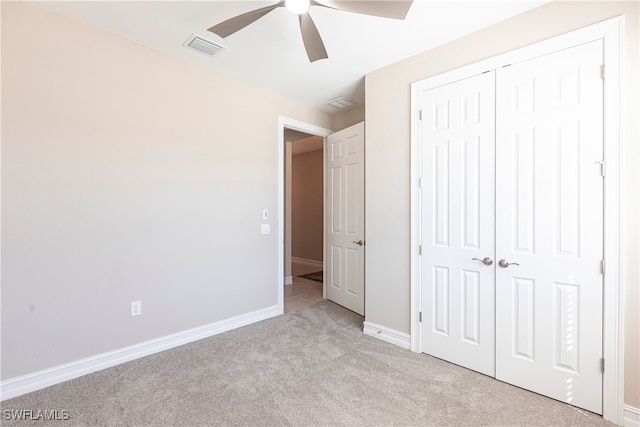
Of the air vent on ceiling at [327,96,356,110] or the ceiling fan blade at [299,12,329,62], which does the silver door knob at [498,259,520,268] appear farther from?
the air vent on ceiling at [327,96,356,110]

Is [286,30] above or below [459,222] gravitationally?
above

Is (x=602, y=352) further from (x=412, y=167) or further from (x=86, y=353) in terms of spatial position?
(x=86, y=353)

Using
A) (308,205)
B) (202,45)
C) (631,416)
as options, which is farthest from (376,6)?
(308,205)

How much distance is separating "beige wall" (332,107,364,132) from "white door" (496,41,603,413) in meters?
2.01

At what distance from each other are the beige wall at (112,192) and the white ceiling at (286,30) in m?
0.20

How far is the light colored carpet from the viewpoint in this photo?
1.83 meters

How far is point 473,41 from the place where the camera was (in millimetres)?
2371

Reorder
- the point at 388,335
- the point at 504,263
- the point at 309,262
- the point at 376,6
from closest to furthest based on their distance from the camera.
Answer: the point at 376,6 < the point at 504,263 < the point at 388,335 < the point at 309,262

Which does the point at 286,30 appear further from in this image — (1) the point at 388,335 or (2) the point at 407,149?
(1) the point at 388,335

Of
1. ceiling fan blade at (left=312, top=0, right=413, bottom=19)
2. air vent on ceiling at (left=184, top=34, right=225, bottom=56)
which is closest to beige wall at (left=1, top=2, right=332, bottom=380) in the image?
air vent on ceiling at (left=184, top=34, right=225, bottom=56)

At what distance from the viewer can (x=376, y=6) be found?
1645 mm

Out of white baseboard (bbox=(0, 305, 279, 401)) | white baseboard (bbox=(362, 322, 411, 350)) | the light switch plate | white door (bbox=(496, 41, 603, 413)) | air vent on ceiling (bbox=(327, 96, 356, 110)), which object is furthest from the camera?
air vent on ceiling (bbox=(327, 96, 356, 110))

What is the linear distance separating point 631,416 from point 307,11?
303 centimetres

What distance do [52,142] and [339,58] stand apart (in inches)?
92.2
